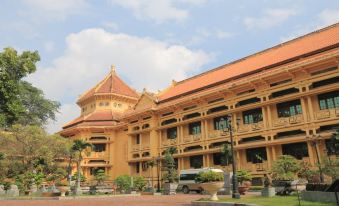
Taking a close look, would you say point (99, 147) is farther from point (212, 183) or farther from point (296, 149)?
point (212, 183)

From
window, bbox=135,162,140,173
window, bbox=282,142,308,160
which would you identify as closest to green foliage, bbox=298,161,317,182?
window, bbox=282,142,308,160

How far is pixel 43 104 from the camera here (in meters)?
49.6

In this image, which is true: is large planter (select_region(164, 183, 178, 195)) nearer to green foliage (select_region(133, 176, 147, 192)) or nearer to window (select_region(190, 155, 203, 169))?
green foliage (select_region(133, 176, 147, 192))

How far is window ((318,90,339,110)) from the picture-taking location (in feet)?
82.8

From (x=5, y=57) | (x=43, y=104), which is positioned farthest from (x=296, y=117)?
(x=43, y=104)

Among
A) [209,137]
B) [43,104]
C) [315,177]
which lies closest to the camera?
[315,177]

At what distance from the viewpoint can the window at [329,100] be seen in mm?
25250

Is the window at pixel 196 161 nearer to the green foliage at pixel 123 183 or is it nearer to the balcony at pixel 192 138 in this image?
the balcony at pixel 192 138

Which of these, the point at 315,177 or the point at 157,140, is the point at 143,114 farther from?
the point at 315,177

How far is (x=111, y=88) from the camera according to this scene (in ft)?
170

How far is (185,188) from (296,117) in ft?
37.3

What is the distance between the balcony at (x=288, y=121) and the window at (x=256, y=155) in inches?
114

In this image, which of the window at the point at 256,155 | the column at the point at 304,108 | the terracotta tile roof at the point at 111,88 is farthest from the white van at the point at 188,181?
the terracotta tile roof at the point at 111,88

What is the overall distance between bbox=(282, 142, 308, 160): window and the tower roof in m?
29.5
